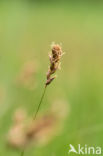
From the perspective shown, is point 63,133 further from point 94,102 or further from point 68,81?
point 68,81

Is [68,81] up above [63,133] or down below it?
above

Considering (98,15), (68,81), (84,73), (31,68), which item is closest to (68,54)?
(84,73)

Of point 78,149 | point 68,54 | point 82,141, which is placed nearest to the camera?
point 78,149

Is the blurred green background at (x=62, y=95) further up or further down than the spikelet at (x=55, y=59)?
further up

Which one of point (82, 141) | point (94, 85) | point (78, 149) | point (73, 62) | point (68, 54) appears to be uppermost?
point (68, 54)

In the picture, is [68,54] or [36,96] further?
[68,54]

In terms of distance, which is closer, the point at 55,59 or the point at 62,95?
the point at 55,59

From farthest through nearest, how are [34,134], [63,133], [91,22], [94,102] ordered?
[91,22] → [94,102] → [63,133] → [34,134]

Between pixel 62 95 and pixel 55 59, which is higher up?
pixel 62 95

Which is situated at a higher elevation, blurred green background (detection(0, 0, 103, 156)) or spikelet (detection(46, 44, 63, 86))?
blurred green background (detection(0, 0, 103, 156))

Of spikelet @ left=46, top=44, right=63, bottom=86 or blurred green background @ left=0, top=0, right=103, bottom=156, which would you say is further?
blurred green background @ left=0, top=0, right=103, bottom=156

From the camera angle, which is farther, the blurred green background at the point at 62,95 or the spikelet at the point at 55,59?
the blurred green background at the point at 62,95
